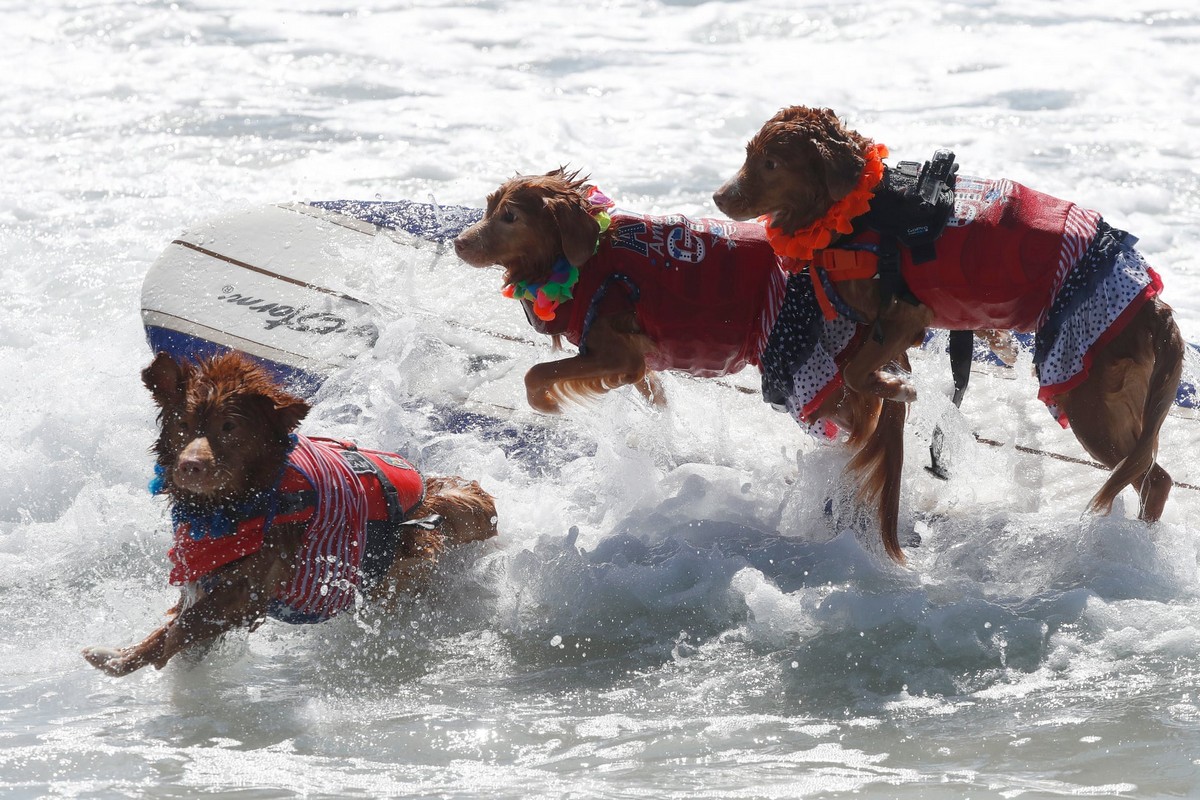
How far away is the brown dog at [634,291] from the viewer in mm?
4141

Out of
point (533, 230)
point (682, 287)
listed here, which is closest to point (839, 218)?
point (682, 287)

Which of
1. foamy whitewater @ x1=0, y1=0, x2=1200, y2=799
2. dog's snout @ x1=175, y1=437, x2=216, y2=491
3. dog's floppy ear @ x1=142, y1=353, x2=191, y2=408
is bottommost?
foamy whitewater @ x1=0, y1=0, x2=1200, y2=799

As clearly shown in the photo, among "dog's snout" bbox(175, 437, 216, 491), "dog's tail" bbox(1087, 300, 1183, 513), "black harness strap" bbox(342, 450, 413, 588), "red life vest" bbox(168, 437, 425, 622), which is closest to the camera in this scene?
"dog's snout" bbox(175, 437, 216, 491)

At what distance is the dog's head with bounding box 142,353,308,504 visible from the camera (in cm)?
340

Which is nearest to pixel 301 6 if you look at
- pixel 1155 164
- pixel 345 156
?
pixel 345 156

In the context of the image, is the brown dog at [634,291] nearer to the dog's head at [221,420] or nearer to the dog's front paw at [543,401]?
the dog's front paw at [543,401]

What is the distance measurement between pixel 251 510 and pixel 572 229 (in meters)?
1.28

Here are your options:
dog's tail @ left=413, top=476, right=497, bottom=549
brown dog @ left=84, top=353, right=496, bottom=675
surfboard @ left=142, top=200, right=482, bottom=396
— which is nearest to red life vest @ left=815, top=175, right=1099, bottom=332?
dog's tail @ left=413, top=476, right=497, bottom=549

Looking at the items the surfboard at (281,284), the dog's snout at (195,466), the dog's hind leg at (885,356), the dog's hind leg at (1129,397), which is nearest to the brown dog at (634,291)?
the dog's hind leg at (885,356)

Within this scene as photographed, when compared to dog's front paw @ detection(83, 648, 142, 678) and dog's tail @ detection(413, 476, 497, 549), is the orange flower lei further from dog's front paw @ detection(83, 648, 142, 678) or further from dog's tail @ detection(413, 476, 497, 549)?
dog's front paw @ detection(83, 648, 142, 678)

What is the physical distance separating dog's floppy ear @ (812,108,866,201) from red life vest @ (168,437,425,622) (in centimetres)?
149

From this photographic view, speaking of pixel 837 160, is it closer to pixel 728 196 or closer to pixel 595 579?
pixel 728 196

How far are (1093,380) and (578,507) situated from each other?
5.69 ft

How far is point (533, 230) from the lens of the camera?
4121 millimetres
